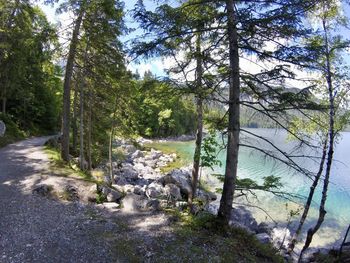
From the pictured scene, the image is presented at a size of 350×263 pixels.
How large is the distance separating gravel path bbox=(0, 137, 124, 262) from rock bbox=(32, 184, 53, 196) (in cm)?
18

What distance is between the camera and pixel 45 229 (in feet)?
22.0

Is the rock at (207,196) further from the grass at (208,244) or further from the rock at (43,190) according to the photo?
the grass at (208,244)

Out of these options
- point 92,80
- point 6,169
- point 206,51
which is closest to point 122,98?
point 92,80

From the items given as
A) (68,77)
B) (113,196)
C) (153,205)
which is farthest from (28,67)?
(153,205)

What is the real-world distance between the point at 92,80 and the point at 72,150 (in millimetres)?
6469

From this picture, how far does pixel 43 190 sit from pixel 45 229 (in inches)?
110

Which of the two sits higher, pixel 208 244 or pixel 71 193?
pixel 71 193

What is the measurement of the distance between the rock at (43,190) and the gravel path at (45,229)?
0.18 m

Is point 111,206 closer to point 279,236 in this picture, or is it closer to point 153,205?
point 153,205

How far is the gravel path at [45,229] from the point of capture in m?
5.65

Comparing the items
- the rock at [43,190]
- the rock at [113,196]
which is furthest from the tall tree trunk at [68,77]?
the rock at [113,196]

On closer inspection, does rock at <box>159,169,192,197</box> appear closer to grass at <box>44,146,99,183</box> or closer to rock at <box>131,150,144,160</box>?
grass at <box>44,146,99,183</box>

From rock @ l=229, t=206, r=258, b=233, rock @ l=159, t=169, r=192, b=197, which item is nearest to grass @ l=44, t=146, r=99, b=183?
rock @ l=159, t=169, r=192, b=197

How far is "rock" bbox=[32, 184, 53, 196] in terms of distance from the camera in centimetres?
→ 911
